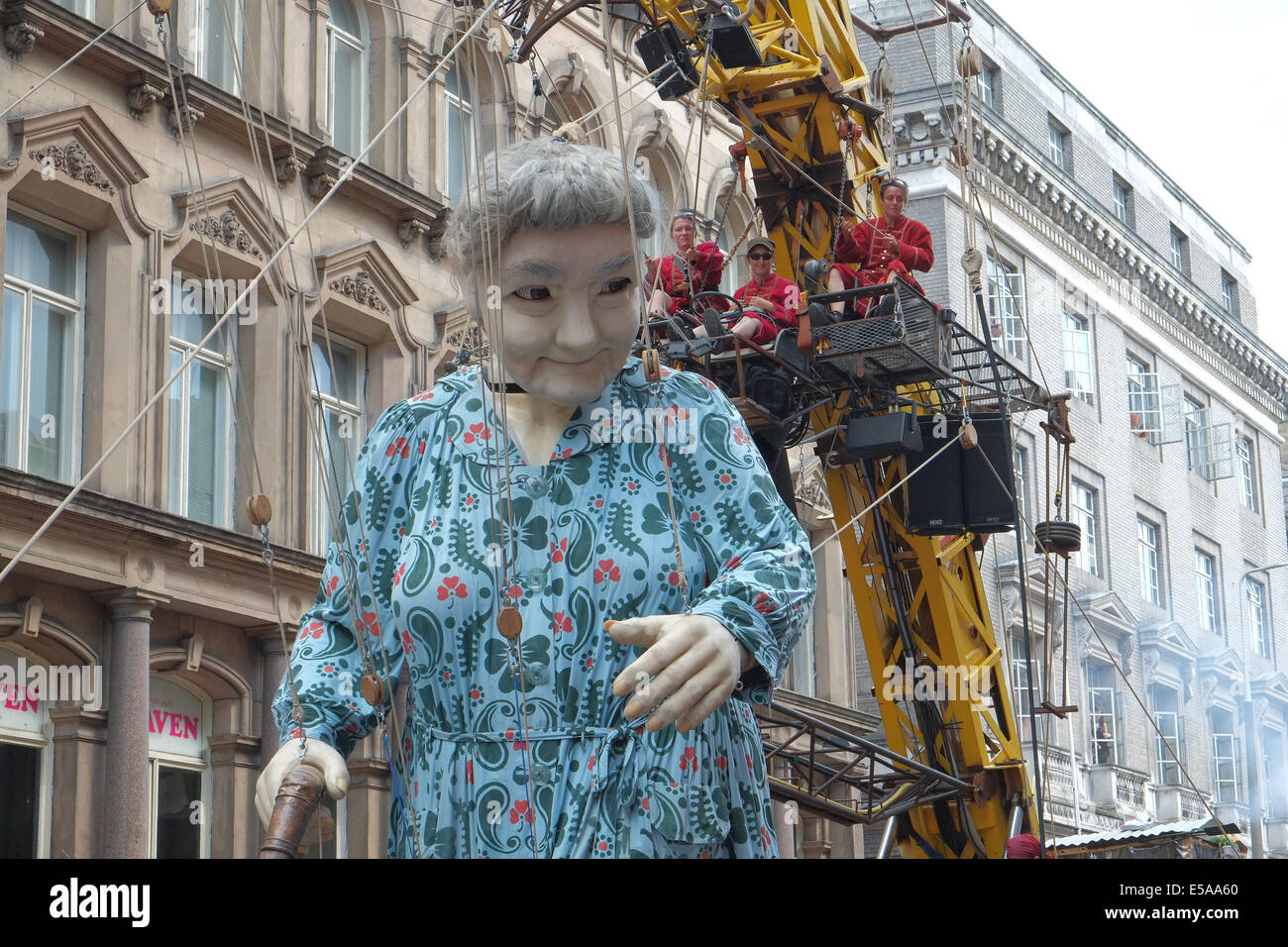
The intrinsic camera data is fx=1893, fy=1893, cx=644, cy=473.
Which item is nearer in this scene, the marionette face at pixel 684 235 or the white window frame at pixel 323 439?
the marionette face at pixel 684 235

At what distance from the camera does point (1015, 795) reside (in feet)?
37.7

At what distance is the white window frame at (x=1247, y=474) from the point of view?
40.3 meters

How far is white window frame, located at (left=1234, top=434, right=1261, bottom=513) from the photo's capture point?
40.3 meters

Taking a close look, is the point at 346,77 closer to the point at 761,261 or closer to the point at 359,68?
the point at 359,68

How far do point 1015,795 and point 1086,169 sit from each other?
25.7 meters

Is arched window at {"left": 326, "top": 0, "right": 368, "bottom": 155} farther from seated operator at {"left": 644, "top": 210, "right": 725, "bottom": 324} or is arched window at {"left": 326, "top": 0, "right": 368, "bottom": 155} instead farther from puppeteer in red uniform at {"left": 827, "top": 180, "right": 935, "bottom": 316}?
puppeteer in red uniform at {"left": 827, "top": 180, "right": 935, "bottom": 316}

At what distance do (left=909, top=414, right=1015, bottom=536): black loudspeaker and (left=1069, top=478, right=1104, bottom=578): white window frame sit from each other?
21139mm

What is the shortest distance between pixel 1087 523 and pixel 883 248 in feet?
73.8

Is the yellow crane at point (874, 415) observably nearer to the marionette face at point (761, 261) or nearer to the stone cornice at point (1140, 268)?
the marionette face at point (761, 261)

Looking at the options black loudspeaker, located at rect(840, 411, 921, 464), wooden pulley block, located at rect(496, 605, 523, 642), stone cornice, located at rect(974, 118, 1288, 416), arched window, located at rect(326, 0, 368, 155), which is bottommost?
wooden pulley block, located at rect(496, 605, 523, 642)

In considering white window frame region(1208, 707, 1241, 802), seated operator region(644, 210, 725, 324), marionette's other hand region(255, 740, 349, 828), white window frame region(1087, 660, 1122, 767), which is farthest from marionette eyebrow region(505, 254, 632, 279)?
white window frame region(1208, 707, 1241, 802)

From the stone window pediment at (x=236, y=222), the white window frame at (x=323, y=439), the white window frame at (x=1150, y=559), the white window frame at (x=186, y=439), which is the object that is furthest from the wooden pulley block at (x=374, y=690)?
the white window frame at (x=1150, y=559)

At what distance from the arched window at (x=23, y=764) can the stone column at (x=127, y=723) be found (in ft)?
1.43
